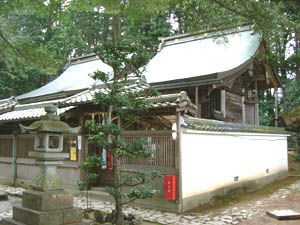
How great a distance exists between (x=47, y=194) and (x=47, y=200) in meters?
0.12

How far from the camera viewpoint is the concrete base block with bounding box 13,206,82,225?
19.5 feet

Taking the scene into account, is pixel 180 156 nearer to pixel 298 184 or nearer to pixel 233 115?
pixel 233 115

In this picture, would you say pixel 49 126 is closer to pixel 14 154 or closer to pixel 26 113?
pixel 26 113

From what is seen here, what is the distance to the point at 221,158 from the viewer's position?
10547 mm

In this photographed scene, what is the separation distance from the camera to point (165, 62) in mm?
16625

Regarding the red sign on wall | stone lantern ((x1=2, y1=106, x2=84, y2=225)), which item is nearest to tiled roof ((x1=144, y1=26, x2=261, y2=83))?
the red sign on wall

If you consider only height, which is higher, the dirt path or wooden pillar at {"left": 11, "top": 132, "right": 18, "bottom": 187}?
wooden pillar at {"left": 11, "top": 132, "right": 18, "bottom": 187}

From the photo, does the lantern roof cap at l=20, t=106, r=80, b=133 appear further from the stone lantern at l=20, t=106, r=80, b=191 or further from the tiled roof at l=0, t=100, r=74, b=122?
the tiled roof at l=0, t=100, r=74, b=122

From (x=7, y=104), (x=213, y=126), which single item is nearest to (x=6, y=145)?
(x=7, y=104)

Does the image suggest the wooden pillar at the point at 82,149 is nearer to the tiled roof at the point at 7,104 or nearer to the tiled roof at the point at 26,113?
the tiled roof at the point at 26,113

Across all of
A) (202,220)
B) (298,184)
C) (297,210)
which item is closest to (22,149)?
(202,220)

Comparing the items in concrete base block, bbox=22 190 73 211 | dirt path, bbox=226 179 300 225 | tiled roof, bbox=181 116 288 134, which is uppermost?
tiled roof, bbox=181 116 288 134

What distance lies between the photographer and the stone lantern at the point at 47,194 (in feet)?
20.0

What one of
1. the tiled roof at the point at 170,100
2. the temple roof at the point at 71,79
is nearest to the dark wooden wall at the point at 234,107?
the tiled roof at the point at 170,100
